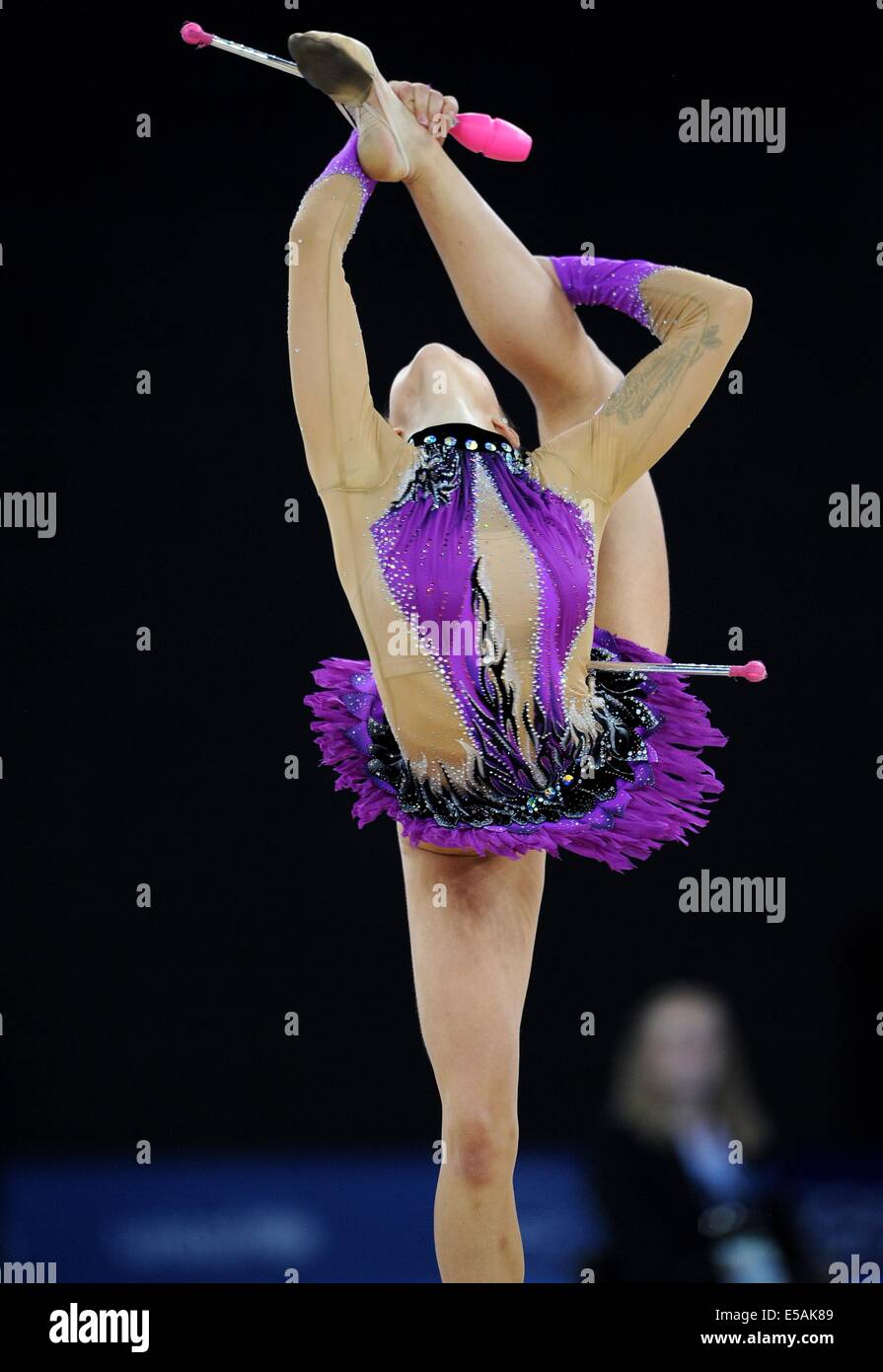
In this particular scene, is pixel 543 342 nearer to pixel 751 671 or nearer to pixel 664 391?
pixel 664 391

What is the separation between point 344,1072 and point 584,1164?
0.39 meters

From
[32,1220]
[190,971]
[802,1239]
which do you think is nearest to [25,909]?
[190,971]

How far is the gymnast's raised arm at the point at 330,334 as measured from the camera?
1.77 metres

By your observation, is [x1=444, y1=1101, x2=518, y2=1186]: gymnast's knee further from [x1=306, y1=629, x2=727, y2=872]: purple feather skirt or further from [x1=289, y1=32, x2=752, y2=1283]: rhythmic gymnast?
[x1=306, y1=629, x2=727, y2=872]: purple feather skirt

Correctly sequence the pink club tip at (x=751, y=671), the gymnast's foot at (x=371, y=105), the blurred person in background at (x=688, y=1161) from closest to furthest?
the gymnast's foot at (x=371, y=105) → the pink club tip at (x=751, y=671) → the blurred person in background at (x=688, y=1161)

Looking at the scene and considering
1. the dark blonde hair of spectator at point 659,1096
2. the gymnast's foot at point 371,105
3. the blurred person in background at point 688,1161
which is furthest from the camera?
the dark blonde hair of spectator at point 659,1096

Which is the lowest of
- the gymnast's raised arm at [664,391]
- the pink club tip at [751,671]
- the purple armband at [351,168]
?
the pink club tip at [751,671]

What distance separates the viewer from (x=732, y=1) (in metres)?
2.79

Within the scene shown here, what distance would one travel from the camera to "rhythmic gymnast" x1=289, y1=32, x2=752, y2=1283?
180 cm

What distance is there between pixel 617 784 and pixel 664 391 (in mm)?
401

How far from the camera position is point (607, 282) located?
1.98 m

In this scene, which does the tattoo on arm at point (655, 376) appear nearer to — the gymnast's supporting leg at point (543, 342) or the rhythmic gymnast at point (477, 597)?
the rhythmic gymnast at point (477, 597)

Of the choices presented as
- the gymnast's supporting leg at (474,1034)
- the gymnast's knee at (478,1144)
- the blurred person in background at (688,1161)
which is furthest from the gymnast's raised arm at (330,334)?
A: the blurred person in background at (688,1161)

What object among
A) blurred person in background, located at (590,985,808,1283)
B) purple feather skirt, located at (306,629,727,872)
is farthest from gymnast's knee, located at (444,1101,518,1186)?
blurred person in background, located at (590,985,808,1283)
